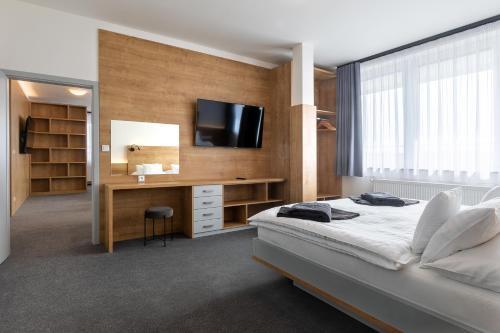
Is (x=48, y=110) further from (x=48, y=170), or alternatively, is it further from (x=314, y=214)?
(x=314, y=214)

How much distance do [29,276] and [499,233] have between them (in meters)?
3.66

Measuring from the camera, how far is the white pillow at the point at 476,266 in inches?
48.0

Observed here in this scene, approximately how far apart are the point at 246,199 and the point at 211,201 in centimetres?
94

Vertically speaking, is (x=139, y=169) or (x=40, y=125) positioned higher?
(x=40, y=125)

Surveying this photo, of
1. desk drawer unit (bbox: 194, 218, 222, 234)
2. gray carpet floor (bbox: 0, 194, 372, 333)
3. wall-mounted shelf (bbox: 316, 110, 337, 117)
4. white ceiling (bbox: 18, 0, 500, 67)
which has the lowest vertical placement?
gray carpet floor (bbox: 0, 194, 372, 333)

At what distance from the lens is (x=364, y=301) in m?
1.63

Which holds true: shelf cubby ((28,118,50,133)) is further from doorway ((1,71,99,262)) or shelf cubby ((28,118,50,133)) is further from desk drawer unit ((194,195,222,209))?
desk drawer unit ((194,195,222,209))

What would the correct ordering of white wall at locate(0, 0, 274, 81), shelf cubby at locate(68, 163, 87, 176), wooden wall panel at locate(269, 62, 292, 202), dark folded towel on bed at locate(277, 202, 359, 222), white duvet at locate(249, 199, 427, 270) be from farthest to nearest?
1. shelf cubby at locate(68, 163, 87, 176)
2. wooden wall panel at locate(269, 62, 292, 202)
3. white wall at locate(0, 0, 274, 81)
4. dark folded towel on bed at locate(277, 202, 359, 222)
5. white duvet at locate(249, 199, 427, 270)

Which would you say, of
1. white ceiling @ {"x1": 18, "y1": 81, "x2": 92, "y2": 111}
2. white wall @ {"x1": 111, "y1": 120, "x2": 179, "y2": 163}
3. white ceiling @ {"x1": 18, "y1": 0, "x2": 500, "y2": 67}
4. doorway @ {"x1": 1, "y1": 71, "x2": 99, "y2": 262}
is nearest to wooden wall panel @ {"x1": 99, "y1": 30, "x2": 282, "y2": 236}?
white wall @ {"x1": 111, "y1": 120, "x2": 179, "y2": 163}

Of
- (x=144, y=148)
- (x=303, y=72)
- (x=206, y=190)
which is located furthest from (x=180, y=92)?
(x=303, y=72)

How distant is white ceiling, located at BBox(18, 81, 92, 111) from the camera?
6.41 meters

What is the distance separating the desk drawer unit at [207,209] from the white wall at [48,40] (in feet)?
6.64

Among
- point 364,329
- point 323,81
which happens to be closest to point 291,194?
point 323,81

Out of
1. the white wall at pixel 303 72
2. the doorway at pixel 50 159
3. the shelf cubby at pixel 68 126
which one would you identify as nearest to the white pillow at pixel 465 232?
the white wall at pixel 303 72
